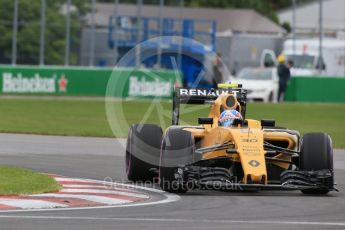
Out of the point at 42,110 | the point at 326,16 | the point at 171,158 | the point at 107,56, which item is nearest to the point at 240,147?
the point at 171,158

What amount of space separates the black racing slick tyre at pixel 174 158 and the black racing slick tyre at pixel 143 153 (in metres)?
1.14

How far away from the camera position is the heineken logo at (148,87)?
47.5m

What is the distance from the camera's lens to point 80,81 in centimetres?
4809

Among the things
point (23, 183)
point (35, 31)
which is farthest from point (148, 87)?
point (23, 183)

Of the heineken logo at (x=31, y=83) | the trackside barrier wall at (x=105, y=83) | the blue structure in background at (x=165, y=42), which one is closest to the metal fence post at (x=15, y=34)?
the trackside barrier wall at (x=105, y=83)

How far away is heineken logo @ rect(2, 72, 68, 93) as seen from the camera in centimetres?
4591

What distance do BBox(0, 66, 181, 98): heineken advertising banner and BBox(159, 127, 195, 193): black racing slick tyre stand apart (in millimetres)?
29553

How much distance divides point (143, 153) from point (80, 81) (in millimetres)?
31596


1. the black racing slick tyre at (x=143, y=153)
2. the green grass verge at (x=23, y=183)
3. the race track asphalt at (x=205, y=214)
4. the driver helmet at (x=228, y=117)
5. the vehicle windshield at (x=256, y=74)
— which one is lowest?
the race track asphalt at (x=205, y=214)

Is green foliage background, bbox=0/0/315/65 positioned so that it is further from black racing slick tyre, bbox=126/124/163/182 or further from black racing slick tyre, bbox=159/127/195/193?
black racing slick tyre, bbox=159/127/195/193

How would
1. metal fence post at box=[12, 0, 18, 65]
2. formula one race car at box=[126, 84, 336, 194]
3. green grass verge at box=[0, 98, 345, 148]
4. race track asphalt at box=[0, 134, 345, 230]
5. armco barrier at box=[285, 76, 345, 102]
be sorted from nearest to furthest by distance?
race track asphalt at box=[0, 134, 345, 230]
formula one race car at box=[126, 84, 336, 194]
green grass verge at box=[0, 98, 345, 148]
metal fence post at box=[12, 0, 18, 65]
armco barrier at box=[285, 76, 345, 102]

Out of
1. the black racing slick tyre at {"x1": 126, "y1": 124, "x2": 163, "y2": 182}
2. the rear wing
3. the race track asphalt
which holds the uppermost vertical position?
the rear wing

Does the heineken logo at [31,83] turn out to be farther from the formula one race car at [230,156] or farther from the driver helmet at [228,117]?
the driver helmet at [228,117]

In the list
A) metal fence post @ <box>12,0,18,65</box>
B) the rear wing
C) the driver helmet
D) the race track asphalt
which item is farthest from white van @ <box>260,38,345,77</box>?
the driver helmet
